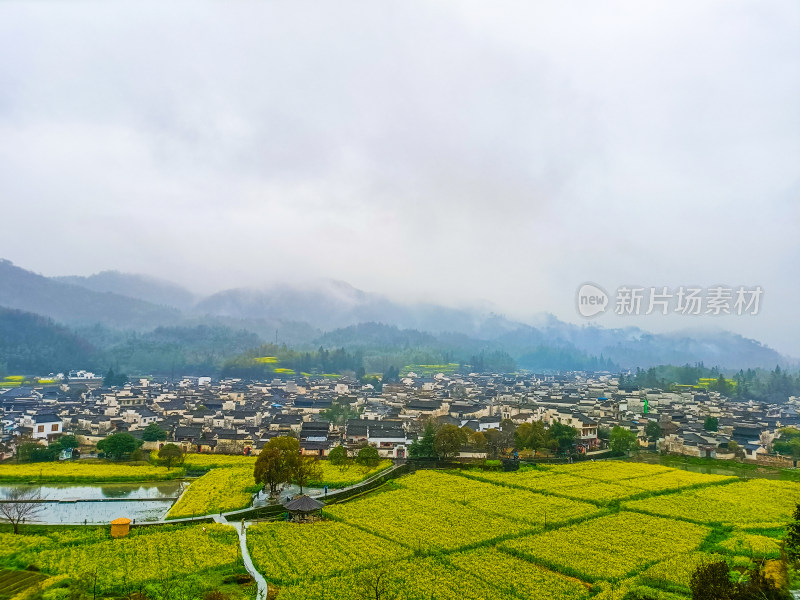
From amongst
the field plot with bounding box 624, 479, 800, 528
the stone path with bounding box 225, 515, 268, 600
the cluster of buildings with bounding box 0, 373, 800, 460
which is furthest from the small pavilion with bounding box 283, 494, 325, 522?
the cluster of buildings with bounding box 0, 373, 800, 460

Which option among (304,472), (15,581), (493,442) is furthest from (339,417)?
(15,581)

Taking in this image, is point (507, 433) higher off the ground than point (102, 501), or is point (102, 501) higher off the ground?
point (507, 433)

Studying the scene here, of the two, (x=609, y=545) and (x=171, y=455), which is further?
(x=171, y=455)

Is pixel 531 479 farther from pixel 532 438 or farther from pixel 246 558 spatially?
pixel 246 558

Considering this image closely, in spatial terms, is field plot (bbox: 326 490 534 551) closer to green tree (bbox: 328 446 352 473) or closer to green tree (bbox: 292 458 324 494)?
green tree (bbox: 292 458 324 494)

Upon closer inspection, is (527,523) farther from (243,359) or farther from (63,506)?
(243,359)

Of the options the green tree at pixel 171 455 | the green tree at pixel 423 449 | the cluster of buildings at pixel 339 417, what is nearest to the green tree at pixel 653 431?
the cluster of buildings at pixel 339 417

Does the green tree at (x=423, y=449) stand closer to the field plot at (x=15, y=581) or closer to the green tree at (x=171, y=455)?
the green tree at (x=171, y=455)
